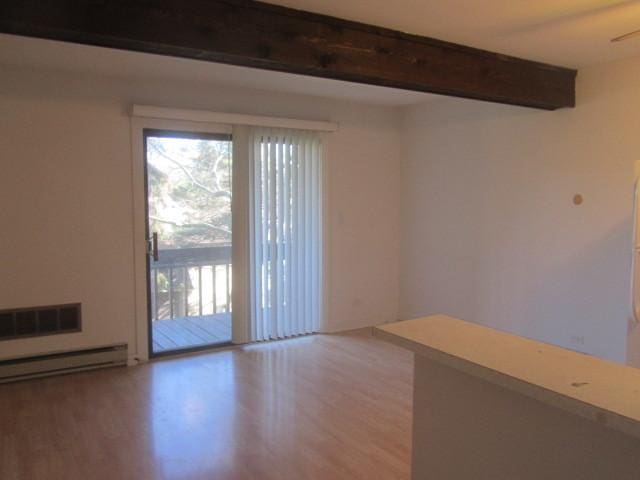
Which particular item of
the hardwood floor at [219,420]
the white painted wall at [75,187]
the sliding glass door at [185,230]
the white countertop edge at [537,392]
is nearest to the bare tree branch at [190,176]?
the sliding glass door at [185,230]

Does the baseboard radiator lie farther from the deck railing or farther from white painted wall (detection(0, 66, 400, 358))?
the deck railing

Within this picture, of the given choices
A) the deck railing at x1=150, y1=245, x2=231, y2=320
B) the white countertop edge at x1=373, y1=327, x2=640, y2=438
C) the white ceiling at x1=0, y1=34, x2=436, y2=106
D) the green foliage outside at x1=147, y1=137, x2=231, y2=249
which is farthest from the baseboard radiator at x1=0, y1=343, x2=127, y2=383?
the white countertop edge at x1=373, y1=327, x2=640, y2=438

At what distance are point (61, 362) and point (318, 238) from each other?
2535 mm

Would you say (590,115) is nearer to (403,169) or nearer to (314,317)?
(403,169)

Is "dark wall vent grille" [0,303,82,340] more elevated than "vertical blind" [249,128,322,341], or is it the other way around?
"vertical blind" [249,128,322,341]

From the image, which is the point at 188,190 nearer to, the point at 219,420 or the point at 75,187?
the point at 75,187

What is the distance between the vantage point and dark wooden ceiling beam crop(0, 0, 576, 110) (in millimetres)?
2123

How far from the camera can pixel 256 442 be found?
9.55 feet

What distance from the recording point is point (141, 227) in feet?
14.1

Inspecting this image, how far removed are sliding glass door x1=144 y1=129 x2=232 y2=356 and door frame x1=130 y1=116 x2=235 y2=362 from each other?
5cm

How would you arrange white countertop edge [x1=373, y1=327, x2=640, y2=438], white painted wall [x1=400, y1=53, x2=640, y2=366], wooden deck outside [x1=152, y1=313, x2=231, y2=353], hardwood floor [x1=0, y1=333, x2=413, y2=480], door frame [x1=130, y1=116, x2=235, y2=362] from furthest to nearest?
1. wooden deck outside [x1=152, y1=313, x2=231, y2=353]
2. door frame [x1=130, y1=116, x2=235, y2=362]
3. white painted wall [x1=400, y1=53, x2=640, y2=366]
4. hardwood floor [x1=0, y1=333, x2=413, y2=480]
5. white countertop edge [x1=373, y1=327, x2=640, y2=438]

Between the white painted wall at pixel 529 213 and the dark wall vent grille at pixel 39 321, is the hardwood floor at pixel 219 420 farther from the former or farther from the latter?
the white painted wall at pixel 529 213

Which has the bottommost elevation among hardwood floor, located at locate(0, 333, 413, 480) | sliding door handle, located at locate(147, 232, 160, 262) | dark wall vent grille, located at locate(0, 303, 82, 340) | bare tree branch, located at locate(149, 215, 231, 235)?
hardwood floor, located at locate(0, 333, 413, 480)

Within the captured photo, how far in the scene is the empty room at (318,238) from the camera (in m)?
1.62
